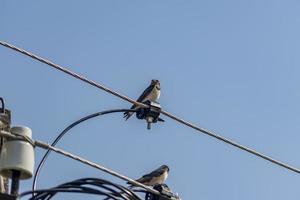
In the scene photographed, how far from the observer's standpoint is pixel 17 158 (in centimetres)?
581

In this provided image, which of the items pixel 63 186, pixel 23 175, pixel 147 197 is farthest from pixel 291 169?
pixel 23 175

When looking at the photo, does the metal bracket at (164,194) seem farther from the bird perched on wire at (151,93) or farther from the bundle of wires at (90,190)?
the bird perched on wire at (151,93)

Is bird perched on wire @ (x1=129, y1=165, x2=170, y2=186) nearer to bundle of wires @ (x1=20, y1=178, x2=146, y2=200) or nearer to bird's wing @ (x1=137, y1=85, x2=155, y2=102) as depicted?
bird's wing @ (x1=137, y1=85, x2=155, y2=102)

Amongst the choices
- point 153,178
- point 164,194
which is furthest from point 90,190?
point 153,178

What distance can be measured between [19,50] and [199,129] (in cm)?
199

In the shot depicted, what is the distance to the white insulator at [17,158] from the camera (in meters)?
5.79

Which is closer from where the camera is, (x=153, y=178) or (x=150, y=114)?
(x=150, y=114)

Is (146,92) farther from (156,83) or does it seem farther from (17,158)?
(17,158)

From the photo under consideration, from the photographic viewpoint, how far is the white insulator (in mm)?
5793

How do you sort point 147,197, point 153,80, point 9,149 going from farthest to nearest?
1. point 153,80
2. point 147,197
3. point 9,149

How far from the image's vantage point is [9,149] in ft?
19.2

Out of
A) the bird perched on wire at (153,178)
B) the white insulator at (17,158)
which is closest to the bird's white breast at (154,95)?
the bird perched on wire at (153,178)

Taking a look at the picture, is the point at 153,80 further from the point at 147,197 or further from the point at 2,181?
the point at 147,197

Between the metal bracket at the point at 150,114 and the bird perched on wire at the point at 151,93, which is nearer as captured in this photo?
the metal bracket at the point at 150,114
